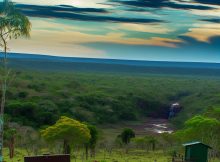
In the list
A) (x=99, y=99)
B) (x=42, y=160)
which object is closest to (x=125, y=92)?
(x=99, y=99)

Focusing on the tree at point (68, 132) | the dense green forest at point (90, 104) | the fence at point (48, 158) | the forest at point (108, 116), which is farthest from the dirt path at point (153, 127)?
Answer: the fence at point (48, 158)

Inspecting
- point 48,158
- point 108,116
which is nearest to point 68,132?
point 48,158

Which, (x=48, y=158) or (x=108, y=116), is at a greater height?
(x=108, y=116)

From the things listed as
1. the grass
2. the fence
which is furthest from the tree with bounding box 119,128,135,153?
the fence

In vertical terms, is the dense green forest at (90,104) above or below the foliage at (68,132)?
above

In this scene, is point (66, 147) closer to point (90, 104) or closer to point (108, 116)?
point (108, 116)

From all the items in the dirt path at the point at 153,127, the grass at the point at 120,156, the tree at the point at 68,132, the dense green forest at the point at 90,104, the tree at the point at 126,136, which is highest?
the dense green forest at the point at 90,104

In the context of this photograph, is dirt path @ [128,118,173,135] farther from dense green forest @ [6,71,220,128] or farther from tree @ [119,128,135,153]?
tree @ [119,128,135,153]

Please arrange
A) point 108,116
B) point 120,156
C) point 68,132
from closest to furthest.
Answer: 1. point 68,132
2. point 120,156
3. point 108,116

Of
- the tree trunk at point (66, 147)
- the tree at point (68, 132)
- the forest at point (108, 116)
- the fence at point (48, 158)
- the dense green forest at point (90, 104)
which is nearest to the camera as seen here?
the fence at point (48, 158)

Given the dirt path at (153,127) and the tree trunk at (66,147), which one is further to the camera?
the dirt path at (153,127)

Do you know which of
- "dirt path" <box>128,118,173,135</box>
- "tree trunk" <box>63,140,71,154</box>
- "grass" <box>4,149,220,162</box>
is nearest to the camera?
"tree trunk" <box>63,140,71,154</box>

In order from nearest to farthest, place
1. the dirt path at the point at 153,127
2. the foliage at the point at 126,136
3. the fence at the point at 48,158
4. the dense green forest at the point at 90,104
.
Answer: the fence at the point at 48,158 → the foliage at the point at 126,136 → the dense green forest at the point at 90,104 → the dirt path at the point at 153,127

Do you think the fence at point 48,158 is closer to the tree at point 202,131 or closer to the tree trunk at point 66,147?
the tree trunk at point 66,147
